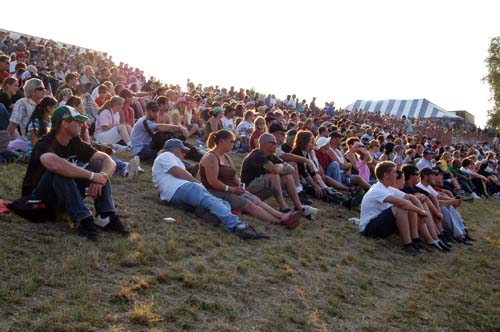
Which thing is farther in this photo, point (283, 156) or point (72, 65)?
point (72, 65)

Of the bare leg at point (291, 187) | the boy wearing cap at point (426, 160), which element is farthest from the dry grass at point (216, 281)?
the boy wearing cap at point (426, 160)

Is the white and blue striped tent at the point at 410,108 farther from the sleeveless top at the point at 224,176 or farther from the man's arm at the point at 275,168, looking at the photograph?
the sleeveless top at the point at 224,176

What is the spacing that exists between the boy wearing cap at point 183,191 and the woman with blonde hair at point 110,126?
3.72 meters

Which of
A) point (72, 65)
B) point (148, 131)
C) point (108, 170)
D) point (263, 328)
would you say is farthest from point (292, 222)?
point (72, 65)

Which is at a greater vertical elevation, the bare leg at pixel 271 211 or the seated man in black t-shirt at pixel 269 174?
the seated man in black t-shirt at pixel 269 174

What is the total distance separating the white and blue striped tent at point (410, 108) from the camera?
38000mm

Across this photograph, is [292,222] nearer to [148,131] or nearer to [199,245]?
[199,245]

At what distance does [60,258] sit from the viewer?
484 cm

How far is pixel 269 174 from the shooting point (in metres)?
8.39

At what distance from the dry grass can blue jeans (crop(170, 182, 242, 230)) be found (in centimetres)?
17

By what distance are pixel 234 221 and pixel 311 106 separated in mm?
21617

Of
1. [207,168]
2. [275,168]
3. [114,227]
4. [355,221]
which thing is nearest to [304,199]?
[355,221]

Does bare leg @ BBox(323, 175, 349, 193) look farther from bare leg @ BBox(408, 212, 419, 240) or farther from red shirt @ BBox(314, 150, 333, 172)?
bare leg @ BBox(408, 212, 419, 240)

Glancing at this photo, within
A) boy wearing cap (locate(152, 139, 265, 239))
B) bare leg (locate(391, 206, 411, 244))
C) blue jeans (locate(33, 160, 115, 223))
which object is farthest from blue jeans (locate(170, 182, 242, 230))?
bare leg (locate(391, 206, 411, 244))
